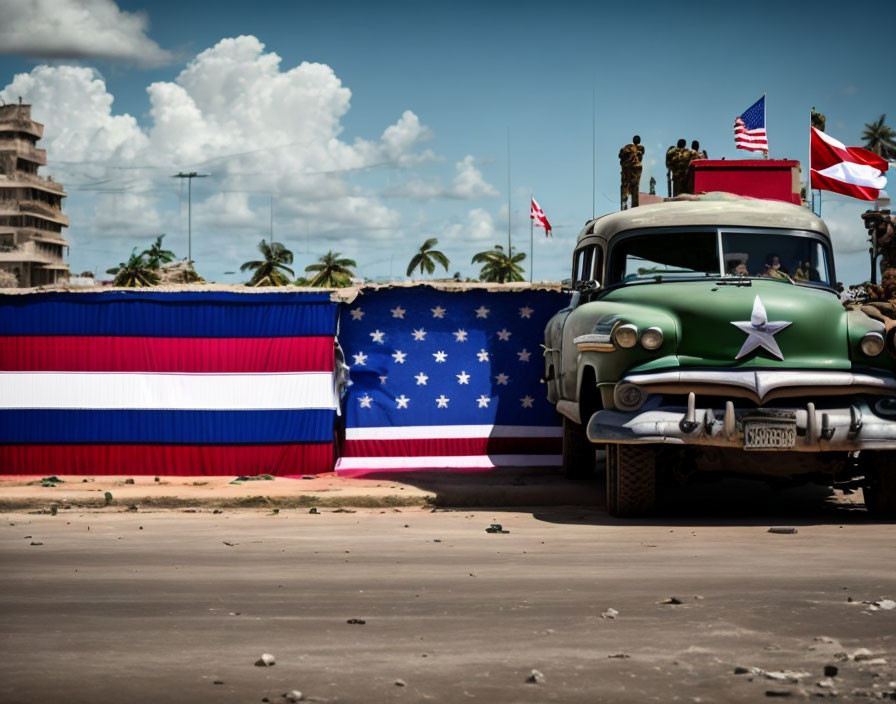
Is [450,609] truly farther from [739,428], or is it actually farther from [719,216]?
[719,216]

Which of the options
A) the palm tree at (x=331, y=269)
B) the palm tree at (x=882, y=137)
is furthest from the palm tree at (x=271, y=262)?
the palm tree at (x=882, y=137)

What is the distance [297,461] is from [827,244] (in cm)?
621

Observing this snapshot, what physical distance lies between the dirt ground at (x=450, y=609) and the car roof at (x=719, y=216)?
2.64 metres

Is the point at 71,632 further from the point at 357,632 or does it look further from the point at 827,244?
the point at 827,244

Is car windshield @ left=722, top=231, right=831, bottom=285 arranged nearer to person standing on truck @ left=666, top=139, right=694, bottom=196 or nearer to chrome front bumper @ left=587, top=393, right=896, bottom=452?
A: chrome front bumper @ left=587, top=393, right=896, bottom=452

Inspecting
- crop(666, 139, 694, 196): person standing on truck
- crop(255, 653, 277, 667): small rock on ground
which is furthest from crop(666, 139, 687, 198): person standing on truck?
crop(255, 653, 277, 667): small rock on ground

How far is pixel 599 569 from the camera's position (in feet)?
26.8

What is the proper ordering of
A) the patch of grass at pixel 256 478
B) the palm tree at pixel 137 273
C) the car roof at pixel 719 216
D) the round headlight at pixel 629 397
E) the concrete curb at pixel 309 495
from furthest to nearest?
the palm tree at pixel 137 273, the patch of grass at pixel 256 478, the concrete curb at pixel 309 495, the car roof at pixel 719 216, the round headlight at pixel 629 397

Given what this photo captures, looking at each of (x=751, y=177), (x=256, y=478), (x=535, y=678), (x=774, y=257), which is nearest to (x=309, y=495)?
(x=256, y=478)

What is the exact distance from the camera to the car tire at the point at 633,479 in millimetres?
10742

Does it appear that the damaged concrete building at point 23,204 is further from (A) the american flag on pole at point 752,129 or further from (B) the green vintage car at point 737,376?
(B) the green vintage car at point 737,376

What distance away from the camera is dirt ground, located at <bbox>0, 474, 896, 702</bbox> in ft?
17.3

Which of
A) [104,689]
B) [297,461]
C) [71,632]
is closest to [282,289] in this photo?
[297,461]

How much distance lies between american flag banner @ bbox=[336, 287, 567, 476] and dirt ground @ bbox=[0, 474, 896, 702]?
4.01 metres
